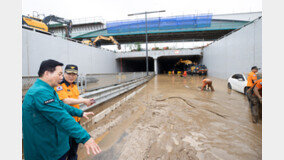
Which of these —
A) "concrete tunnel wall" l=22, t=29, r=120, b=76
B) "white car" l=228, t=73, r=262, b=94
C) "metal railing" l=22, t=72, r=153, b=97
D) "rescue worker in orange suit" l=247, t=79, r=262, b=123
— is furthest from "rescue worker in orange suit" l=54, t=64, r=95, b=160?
"concrete tunnel wall" l=22, t=29, r=120, b=76

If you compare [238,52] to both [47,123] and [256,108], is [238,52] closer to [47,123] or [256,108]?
[256,108]

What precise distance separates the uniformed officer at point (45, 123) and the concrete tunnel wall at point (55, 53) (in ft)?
39.6

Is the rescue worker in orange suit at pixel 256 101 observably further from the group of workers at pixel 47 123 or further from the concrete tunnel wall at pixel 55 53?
the concrete tunnel wall at pixel 55 53

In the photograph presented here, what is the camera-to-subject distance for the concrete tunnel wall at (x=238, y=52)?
11.5m

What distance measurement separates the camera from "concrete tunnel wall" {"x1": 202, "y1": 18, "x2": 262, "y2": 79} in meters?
11.5

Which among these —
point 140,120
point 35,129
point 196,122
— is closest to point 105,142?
point 140,120

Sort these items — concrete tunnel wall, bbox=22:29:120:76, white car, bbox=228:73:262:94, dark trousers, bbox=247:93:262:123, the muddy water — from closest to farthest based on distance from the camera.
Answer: the muddy water → dark trousers, bbox=247:93:262:123 → white car, bbox=228:73:262:94 → concrete tunnel wall, bbox=22:29:120:76

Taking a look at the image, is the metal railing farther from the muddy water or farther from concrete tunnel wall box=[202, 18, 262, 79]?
concrete tunnel wall box=[202, 18, 262, 79]

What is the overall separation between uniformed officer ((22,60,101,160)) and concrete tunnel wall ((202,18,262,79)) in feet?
48.6

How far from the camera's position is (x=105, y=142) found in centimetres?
290

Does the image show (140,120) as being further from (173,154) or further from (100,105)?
(100,105)

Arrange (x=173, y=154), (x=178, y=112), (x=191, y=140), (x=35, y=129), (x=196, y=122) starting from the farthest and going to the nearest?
(x=178, y=112) < (x=196, y=122) < (x=191, y=140) < (x=173, y=154) < (x=35, y=129)

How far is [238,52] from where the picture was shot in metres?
14.6

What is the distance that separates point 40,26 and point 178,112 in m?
16.6
